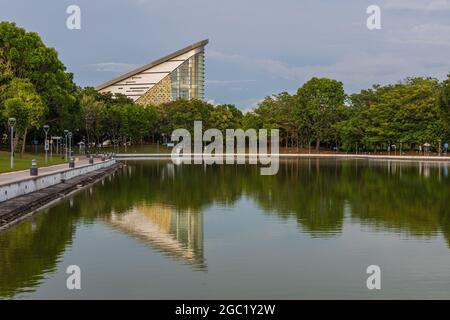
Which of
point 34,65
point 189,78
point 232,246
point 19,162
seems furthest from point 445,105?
point 189,78

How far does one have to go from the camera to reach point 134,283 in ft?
38.2

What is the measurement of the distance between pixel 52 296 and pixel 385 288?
19.2ft

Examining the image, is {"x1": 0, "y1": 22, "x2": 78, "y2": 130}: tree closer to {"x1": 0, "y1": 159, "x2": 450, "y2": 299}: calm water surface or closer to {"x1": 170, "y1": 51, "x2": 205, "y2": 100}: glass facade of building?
{"x1": 0, "y1": 159, "x2": 450, "y2": 299}: calm water surface

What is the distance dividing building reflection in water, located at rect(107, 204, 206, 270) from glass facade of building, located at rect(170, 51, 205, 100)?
14247cm

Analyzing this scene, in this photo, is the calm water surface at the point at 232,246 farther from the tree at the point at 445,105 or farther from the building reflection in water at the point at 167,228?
the tree at the point at 445,105

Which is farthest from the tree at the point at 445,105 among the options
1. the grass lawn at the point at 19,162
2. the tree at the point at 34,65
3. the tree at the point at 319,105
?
the grass lawn at the point at 19,162

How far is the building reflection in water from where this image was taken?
47.7ft

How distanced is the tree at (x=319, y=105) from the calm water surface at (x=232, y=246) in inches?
2813

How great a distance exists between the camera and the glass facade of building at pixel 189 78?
164 meters

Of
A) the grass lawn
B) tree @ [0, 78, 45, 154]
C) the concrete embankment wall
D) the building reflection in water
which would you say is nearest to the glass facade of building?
tree @ [0, 78, 45, 154]

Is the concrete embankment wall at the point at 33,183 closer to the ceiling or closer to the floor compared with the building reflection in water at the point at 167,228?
closer to the ceiling

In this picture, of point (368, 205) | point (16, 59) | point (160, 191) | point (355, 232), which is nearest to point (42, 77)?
point (16, 59)
